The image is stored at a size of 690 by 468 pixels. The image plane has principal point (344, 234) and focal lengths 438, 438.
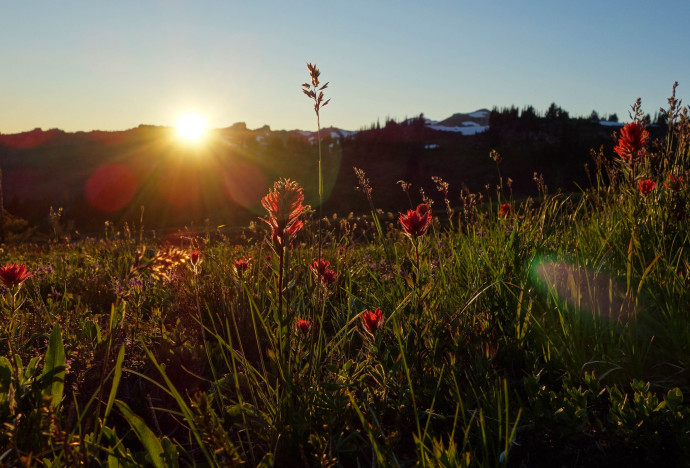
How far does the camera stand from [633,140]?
9.03ft

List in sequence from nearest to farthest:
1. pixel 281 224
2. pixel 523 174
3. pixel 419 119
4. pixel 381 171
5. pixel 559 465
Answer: pixel 281 224
pixel 559 465
pixel 523 174
pixel 381 171
pixel 419 119

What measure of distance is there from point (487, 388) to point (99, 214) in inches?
1149

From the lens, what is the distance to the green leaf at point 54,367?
1.68m

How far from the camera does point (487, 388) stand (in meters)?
1.83

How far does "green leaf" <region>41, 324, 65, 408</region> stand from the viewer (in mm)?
1677

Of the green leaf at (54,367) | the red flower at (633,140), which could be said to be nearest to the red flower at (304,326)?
the green leaf at (54,367)

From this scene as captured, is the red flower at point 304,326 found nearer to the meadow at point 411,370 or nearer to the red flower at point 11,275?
the meadow at point 411,370

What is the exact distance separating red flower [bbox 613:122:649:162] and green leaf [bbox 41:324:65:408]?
3.09 m

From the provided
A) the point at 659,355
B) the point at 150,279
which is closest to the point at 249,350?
the point at 150,279

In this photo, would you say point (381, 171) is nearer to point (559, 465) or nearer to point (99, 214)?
point (99, 214)

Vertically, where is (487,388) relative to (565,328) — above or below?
below

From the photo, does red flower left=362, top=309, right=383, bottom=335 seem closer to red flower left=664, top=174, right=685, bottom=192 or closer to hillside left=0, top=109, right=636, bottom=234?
red flower left=664, top=174, right=685, bottom=192

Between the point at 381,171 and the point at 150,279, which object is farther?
the point at 381,171

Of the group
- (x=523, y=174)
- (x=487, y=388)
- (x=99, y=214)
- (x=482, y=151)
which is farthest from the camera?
(x=482, y=151)
